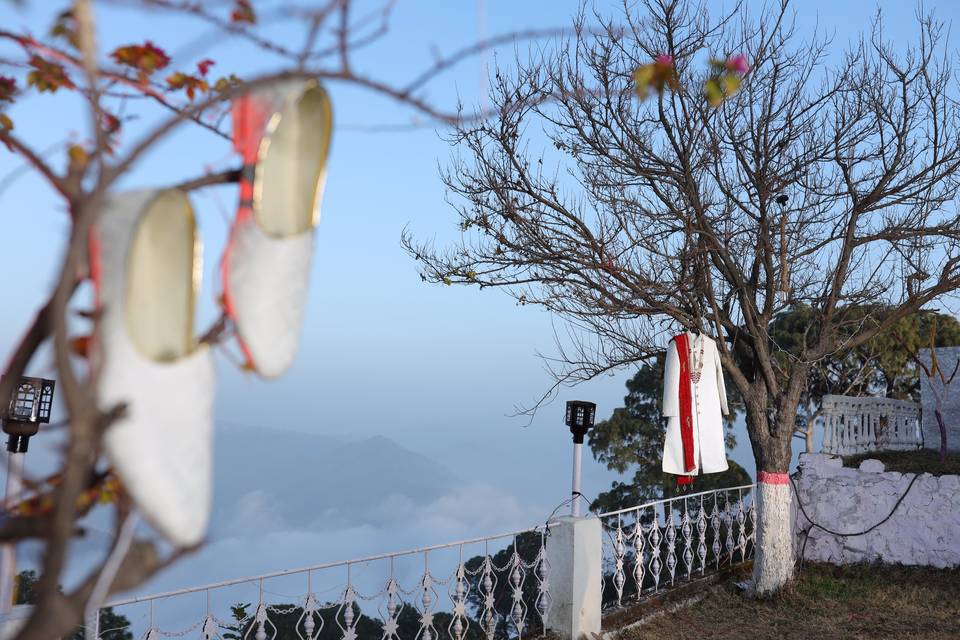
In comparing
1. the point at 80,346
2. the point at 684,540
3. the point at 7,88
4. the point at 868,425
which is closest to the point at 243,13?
the point at 80,346

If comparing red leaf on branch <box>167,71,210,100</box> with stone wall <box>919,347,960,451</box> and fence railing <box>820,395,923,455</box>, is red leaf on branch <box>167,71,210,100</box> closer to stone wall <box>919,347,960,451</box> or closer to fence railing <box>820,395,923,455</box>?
fence railing <box>820,395,923,455</box>

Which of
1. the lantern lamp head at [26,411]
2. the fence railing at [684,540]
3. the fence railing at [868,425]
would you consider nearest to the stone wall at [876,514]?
the fence railing at [684,540]

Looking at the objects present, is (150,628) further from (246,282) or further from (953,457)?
(953,457)

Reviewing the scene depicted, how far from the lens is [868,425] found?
12.6 metres

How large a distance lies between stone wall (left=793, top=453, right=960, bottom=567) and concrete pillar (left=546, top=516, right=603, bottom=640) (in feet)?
13.6

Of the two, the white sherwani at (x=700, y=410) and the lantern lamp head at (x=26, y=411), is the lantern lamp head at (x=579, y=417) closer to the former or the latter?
the white sherwani at (x=700, y=410)

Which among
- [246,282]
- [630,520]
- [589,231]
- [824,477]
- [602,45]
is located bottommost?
[630,520]

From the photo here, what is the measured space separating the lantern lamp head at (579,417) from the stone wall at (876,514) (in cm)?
410

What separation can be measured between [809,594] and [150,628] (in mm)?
6165

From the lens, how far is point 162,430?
45.4 inches

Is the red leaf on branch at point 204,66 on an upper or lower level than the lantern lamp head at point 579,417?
upper

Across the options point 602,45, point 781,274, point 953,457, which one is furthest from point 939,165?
point 953,457

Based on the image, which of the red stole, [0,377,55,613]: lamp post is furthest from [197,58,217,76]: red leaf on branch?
the red stole

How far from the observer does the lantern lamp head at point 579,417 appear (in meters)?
6.32
